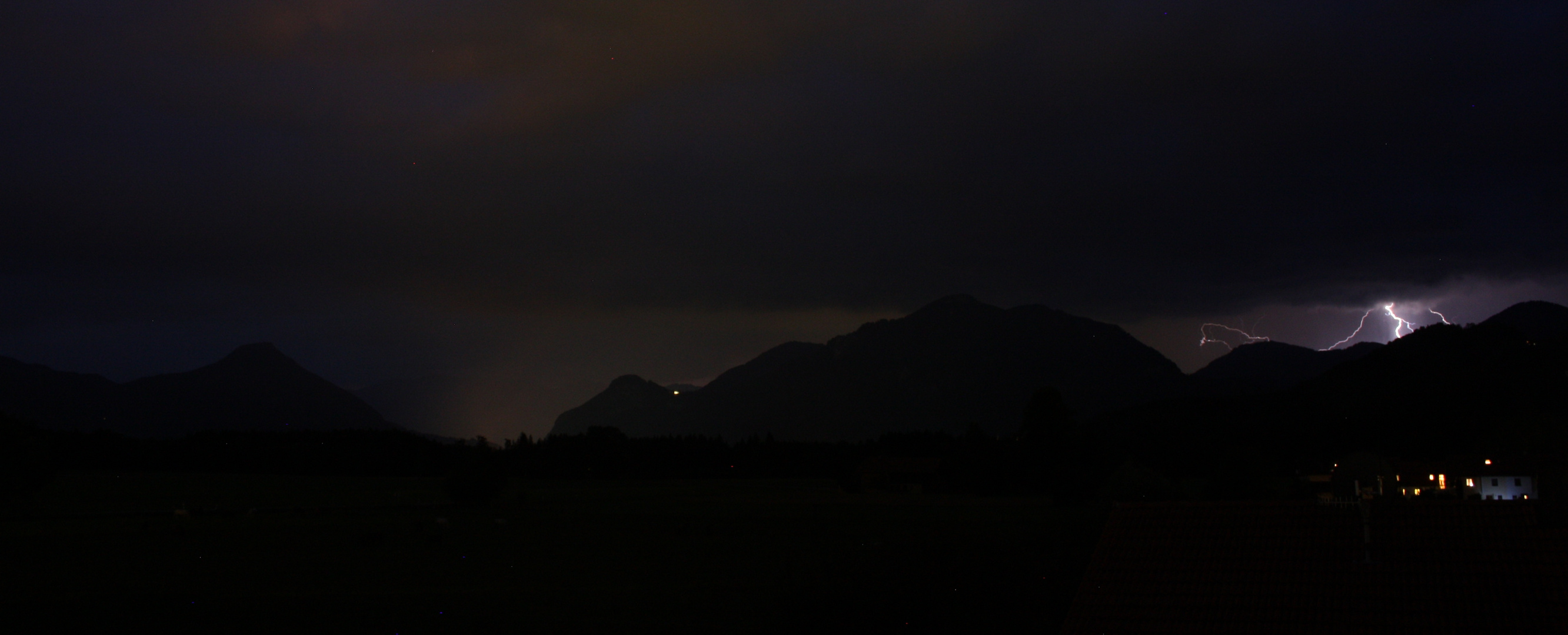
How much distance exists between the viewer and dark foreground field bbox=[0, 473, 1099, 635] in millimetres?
24797

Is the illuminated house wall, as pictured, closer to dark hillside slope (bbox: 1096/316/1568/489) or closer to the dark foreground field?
dark hillside slope (bbox: 1096/316/1568/489)

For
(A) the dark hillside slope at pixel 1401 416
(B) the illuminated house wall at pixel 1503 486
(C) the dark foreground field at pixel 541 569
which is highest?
(A) the dark hillside slope at pixel 1401 416

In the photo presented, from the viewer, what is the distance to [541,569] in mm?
37000

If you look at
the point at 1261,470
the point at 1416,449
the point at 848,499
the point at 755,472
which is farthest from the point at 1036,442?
the point at 755,472

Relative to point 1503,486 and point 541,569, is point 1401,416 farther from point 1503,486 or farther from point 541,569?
point 541,569

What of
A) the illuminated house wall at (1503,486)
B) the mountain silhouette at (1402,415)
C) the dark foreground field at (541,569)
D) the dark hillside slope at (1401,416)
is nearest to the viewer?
the dark foreground field at (541,569)

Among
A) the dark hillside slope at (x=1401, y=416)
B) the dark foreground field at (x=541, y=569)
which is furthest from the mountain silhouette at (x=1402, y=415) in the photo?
the dark foreground field at (x=541, y=569)

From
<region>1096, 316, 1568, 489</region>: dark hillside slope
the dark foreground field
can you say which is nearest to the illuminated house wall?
<region>1096, 316, 1568, 489</region>: dark hillside slope

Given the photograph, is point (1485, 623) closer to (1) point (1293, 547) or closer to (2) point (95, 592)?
(1) point (1293, 547)

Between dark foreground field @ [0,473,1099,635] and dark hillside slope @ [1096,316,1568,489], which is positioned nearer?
dark foreground field @ [0,473,1099,635]

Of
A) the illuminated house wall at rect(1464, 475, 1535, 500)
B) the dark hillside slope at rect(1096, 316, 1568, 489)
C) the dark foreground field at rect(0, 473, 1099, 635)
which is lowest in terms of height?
the dark foreground field at rect(0, 473, 1099, 635)

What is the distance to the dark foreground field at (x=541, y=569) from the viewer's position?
24797mm

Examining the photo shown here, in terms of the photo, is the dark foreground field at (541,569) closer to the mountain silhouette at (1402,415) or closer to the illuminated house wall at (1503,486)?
the mountain silhouette at (1402,415)

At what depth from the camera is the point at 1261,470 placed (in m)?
60.3
